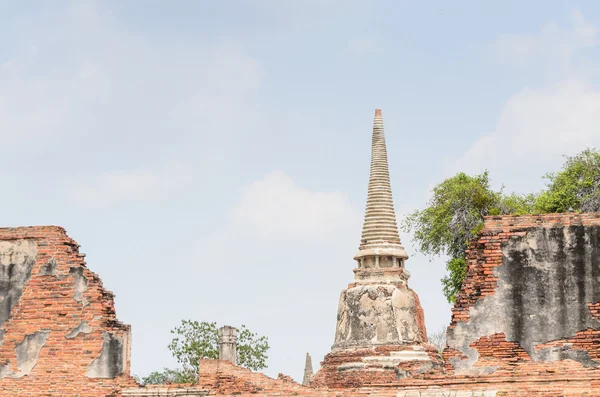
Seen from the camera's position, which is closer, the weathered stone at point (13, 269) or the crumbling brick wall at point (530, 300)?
the crumbling brick wall at point (530, 300)

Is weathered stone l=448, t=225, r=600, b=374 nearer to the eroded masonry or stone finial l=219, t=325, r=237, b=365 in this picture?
the eroded masonry

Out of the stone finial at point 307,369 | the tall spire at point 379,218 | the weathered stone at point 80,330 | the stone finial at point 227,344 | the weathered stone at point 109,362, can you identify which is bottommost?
the weathered stone at point 109,362

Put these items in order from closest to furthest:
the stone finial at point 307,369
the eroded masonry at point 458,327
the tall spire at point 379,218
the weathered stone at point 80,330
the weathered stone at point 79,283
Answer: the eroded masonry at point 458,327 < the weathered stone at point 80,330 < the weathered stone at point 79,283 < the tall spire at point 379,218 < the stone finial at point 307,369

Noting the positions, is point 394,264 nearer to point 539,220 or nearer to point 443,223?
point 443,223

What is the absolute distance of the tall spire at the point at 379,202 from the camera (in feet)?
105

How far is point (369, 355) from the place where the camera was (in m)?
28.8

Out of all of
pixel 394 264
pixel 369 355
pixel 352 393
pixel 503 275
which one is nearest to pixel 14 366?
pixel 352 393

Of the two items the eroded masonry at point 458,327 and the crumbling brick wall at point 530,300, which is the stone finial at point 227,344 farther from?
the crumbling brick wall at point 530,300

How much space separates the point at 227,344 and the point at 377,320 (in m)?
7.35

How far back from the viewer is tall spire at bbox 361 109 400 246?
3206 cm

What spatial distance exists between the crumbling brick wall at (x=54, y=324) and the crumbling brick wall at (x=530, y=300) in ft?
16.5

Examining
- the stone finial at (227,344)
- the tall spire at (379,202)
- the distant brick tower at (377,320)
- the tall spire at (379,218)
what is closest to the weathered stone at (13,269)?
the stone finial at (227,344)

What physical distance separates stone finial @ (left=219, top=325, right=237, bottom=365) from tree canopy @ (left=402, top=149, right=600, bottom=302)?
10.4 meters

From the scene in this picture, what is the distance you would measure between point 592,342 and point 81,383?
7233mm
